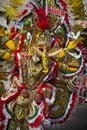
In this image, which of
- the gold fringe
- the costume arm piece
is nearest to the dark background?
the costume arm piece

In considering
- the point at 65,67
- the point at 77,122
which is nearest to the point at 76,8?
the point at 65,67

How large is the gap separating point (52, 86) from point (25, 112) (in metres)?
0.84

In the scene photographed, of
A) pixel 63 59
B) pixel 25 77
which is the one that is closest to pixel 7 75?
pixel 25 77

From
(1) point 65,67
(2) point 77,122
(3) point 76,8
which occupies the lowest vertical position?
(2) point 77,122

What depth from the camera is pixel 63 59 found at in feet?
26.8

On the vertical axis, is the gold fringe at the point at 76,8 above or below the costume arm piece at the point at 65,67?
above

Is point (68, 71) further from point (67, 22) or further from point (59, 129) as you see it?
point (59, 129)

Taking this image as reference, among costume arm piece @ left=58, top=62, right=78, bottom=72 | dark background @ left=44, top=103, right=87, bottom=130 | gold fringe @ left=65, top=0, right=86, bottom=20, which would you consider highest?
gold fringe @ left=65, top=0, right=86, bottom=20

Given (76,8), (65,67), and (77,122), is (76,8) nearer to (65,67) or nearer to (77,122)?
(65,67)

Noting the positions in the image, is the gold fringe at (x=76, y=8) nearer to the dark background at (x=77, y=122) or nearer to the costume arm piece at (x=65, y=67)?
the costume arm piece at (x=65, y=67)

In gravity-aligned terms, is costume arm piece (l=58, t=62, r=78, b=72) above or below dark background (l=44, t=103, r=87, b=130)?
above

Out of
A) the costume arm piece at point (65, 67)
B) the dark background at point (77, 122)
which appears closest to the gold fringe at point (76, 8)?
the costume arm piece at point (65, 67)

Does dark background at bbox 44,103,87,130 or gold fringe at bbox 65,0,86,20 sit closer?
gold fringe at bbox 65,0,86,20

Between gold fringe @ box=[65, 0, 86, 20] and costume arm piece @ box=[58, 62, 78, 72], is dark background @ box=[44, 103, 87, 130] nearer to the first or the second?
costume arm piece @ box=[58, 62, 78, 72]
